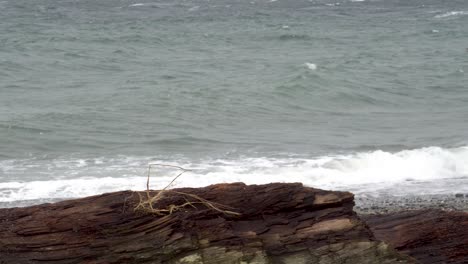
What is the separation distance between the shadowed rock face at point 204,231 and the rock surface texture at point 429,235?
67cm

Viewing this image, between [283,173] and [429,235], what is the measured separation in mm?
6779

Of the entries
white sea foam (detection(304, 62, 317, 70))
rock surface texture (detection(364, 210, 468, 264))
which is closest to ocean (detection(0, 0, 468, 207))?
white sea foam (detection(304, 62, 317, 70))

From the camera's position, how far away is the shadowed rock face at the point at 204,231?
5.07 m

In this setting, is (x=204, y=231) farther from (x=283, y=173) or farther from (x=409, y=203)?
(x=283, y=173)

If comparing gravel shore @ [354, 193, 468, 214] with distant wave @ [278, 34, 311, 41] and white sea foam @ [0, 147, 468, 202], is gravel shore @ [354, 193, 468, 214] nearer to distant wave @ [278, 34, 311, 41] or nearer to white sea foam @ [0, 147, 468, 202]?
white sea foam @ [0, 147, 468, 202]

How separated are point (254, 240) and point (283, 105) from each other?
49.5ft

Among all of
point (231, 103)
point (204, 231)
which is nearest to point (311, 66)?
point (231, 103)

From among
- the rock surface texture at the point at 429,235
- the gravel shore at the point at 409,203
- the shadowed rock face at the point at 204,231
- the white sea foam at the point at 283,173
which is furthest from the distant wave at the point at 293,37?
the shadowed rock face at the point at 204,231

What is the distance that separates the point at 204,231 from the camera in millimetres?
5203

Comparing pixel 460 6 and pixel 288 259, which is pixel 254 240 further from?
pixel 460 6

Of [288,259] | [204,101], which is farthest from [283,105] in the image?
[288,259]

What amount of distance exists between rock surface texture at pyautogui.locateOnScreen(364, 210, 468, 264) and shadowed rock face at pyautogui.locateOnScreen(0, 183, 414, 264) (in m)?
0.67

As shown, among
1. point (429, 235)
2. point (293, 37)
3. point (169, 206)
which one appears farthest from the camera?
Answer: point (293, 37)

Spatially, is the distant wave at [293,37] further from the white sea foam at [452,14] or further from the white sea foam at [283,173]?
the white sea foam at [283,173]
